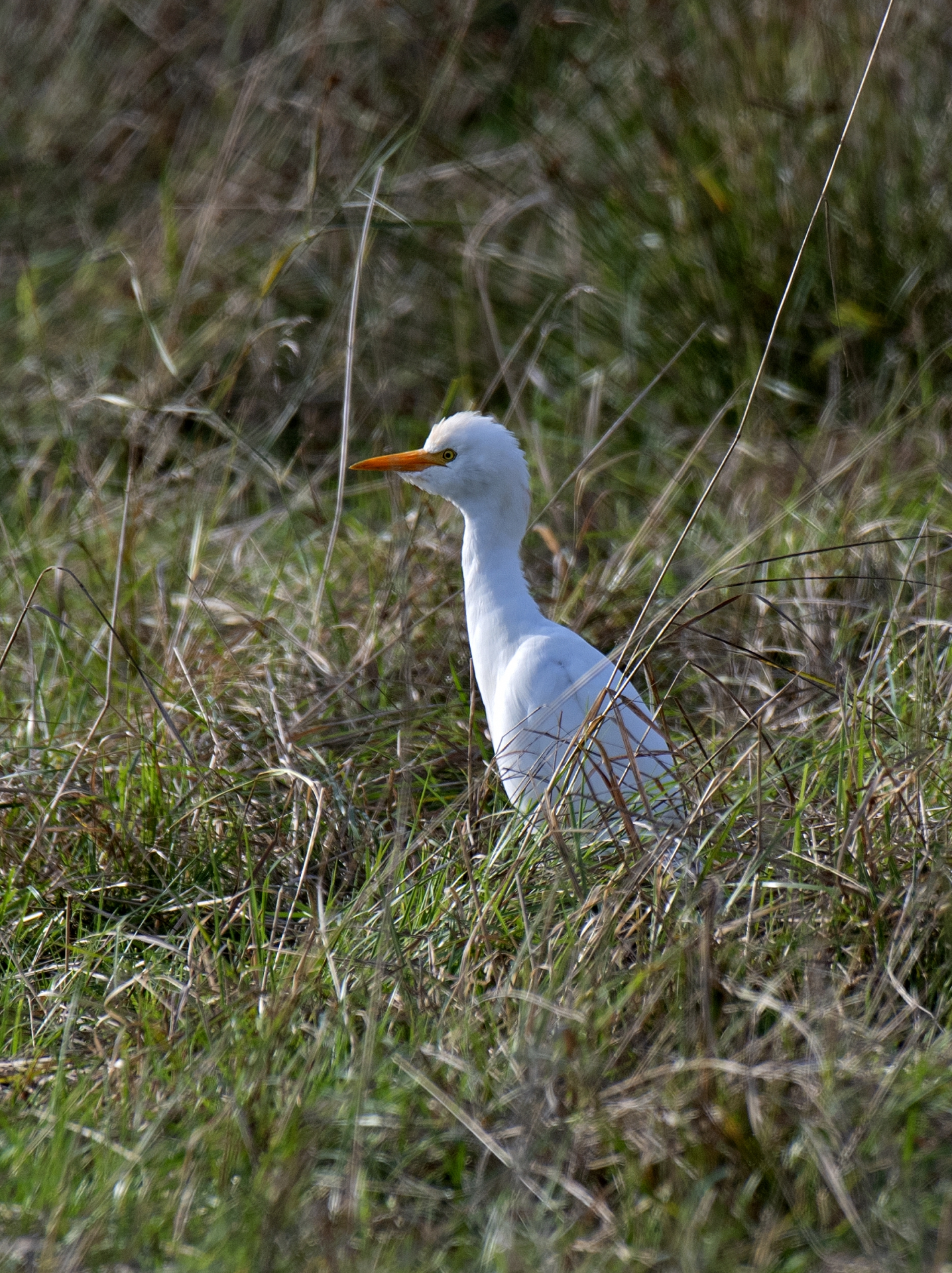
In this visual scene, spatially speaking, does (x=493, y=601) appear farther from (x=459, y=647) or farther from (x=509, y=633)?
(x=459, y=647)

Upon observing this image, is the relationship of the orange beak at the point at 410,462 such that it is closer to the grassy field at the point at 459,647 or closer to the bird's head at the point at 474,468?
the bird's head at the point at 474,468

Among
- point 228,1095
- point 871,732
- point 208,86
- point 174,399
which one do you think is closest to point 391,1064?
point 228,1095

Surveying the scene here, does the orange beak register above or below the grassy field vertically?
above

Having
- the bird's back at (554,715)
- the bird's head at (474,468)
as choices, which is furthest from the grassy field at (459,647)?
the bird's head at (474,468)

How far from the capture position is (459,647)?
3508 mm

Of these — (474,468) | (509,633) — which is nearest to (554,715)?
(509,633)

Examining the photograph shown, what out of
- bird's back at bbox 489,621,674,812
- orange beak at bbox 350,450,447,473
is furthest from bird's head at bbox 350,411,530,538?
bird's back at bbox 489,621,674,812

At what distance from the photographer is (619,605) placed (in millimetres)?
3500

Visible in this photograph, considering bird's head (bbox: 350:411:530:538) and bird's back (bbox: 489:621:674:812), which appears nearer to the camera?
bird's back (bbox: 489:621:674:812)

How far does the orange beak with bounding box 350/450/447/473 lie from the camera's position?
9.70 feet

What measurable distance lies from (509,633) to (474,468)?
38 cm

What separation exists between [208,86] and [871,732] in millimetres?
4928

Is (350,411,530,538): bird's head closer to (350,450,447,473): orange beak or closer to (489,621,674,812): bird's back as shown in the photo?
(350,450,447,473): orange beak

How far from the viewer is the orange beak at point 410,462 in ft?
9.70
